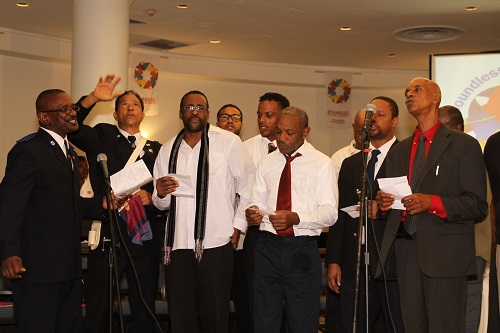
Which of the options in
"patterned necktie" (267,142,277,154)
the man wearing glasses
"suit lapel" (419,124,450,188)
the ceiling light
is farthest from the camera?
the ceiling light

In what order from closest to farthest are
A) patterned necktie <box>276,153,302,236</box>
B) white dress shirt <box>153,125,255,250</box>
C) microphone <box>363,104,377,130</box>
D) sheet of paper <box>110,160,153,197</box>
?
microphone <box>363,104,377,130</box>, sheet of paper <box>110,160,153,197</box>, patterned necktie <box>276,153,302,236</box>, white dress shirt <box>153,125,255,250</box>

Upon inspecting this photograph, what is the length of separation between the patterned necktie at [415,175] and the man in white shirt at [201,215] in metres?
1.29

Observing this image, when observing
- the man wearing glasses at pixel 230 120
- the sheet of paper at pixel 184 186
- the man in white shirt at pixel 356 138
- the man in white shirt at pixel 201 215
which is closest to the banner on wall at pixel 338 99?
the man in white shirt at pixel 356 138

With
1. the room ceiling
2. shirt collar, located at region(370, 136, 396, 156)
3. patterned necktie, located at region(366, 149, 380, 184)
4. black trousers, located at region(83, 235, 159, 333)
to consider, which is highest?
the room ceiling

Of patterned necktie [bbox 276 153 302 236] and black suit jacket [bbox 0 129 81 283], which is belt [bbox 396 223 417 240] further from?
black suit jacket [bbox 0 129 81 283]

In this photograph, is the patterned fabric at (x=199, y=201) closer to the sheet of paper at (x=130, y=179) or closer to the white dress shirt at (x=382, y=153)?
the sheet of paper at (x=130, y=179)

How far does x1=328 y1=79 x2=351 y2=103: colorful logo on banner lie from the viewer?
14.9m

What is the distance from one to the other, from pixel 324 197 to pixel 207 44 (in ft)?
25.9

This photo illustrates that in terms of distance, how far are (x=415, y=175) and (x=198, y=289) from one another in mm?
1777

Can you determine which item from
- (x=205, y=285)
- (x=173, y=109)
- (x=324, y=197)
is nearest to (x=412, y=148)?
(x=324, y=197)

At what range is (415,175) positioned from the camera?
4730mm

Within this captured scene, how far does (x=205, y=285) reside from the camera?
523 centimetres

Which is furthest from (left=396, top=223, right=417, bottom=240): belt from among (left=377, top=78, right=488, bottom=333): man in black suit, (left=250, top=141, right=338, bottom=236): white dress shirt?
(left=250, top=141, right=338, bottom=236): white dress shirt

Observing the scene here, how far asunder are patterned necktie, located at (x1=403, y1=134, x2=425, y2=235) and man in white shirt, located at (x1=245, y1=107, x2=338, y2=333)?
1.94 feet
